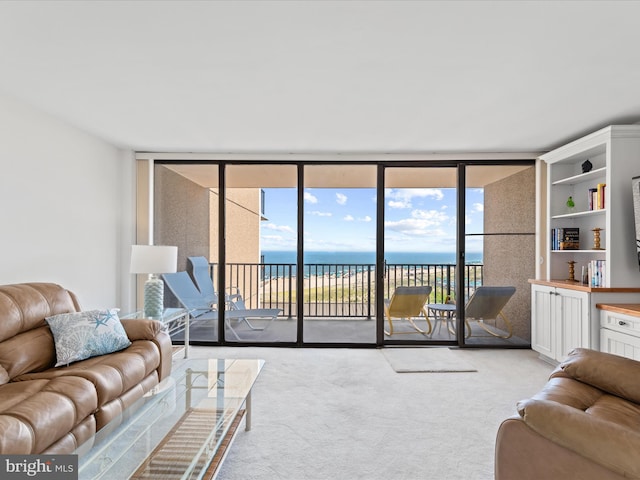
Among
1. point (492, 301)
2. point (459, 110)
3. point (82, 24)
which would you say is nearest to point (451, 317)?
point (492, 301)

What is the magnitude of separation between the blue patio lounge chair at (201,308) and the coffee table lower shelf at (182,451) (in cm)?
259

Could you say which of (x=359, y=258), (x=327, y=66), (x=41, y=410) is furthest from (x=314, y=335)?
(x=327, y=66)

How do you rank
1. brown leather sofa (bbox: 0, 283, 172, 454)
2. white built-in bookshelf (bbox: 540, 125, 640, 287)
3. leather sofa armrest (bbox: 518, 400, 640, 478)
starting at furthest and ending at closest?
1. white built-in bookshelf (bbox: 540, 125, 640, 287)
2. brown leather sofa (bbox: 0, 283, 172, 454)
3. leather sofa armrest (bbox: 518, 400, 640, 478)

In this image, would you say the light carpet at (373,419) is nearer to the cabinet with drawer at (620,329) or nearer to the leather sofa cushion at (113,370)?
the cabinet with drawer at (620,329)

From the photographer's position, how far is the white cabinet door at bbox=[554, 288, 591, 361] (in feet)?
10.8

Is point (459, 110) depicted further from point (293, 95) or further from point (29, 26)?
point (29, 26)

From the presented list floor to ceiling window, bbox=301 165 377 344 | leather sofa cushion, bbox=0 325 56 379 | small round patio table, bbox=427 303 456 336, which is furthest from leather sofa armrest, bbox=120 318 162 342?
small round patio table, bbox=427 303 456 336

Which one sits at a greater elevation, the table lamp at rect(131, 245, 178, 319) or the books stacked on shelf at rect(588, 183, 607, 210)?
the books stacked on shelf at rect(588, 183, 607, 210)

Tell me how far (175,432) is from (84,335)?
3.90 feet

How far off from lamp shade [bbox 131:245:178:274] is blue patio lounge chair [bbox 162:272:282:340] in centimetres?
78

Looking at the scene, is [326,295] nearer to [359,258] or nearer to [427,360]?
[359,258]

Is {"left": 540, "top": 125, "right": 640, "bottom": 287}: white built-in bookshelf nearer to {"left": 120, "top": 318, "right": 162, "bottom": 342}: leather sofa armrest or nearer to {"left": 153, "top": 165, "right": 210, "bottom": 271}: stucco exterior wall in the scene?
{"left": 120, "top": 318, "right": 162, "bottom": 342}: leather sofa armrest

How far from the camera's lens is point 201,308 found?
4539 millimetres

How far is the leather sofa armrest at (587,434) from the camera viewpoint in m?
1.12
